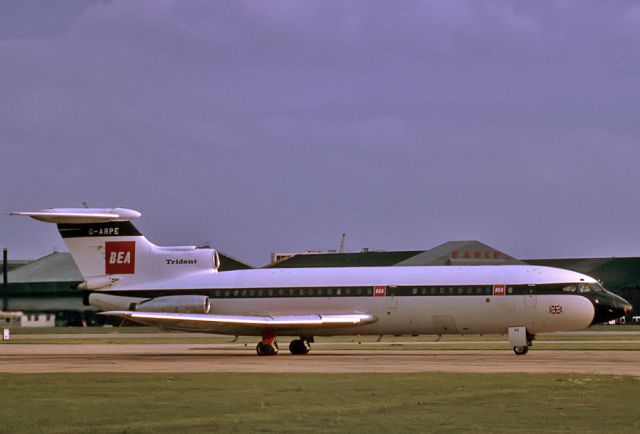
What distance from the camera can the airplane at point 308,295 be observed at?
44.0 meters

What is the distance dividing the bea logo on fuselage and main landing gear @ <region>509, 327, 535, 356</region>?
17.9 metres

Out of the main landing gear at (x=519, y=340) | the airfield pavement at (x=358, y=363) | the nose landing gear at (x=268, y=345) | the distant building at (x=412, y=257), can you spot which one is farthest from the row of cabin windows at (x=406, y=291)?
the distant building at (x=412, y=257)

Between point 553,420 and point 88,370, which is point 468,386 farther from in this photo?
point 88,370

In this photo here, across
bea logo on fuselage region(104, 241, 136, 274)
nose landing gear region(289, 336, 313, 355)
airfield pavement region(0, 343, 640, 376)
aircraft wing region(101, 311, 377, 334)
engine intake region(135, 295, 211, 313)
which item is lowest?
airfield pavement region(0, 343, 640, 376)

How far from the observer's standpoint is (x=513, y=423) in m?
17.9

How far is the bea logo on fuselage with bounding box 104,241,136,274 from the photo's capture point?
49.1 metres

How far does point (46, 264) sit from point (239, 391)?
105 meters

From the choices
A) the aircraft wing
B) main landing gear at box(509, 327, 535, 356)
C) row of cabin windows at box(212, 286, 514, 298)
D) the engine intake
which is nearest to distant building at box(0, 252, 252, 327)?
Result: the engine intake

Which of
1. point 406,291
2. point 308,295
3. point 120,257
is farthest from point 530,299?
point 120,257

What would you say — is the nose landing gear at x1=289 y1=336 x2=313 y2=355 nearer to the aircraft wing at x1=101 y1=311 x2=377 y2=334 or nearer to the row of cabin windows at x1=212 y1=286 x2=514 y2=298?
the aircraft wing at x1=101 y1=311 x2=377 y2=334

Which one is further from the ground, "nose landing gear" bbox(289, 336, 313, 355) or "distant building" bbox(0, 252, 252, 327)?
"distant building" bbox(0, 252, 252, 327)

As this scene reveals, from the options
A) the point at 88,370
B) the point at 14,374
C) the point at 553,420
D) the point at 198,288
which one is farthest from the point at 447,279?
the point at 553,420

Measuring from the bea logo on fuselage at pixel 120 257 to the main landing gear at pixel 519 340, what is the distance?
703 inches

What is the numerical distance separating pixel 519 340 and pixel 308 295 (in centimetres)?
953
